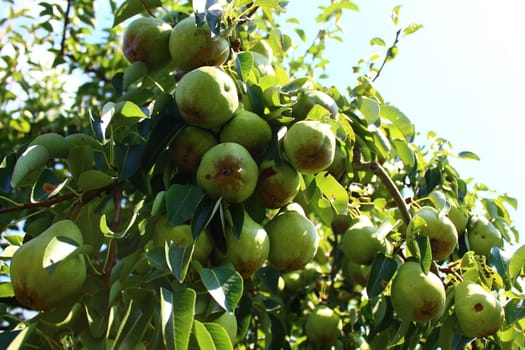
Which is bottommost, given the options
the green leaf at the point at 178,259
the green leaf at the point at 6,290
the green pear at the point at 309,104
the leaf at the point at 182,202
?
the green leaf at the point at 6,290

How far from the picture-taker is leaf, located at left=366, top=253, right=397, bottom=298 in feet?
6.13

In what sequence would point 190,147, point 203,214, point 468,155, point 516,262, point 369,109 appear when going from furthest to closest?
point 468,155 → point 369,109 → point 516,262 → point 190,147 → point 203,214

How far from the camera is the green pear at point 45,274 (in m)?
1.47

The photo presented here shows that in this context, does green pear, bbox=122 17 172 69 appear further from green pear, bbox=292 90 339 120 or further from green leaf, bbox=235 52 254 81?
green pear, bbox=292 90 339 120

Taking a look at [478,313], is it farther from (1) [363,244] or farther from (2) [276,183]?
(2) [276,183]

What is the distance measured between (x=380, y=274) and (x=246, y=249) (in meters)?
0.54

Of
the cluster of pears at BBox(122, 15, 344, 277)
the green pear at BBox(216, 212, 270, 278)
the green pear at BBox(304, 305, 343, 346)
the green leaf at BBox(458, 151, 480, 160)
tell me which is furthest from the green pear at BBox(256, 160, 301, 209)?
the green leaf at BBox(458, 151, 480, 160)

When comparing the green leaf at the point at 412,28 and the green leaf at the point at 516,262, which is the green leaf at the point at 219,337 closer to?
the green leaf at the point at 516,262

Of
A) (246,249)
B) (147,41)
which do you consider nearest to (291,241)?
(246,249)

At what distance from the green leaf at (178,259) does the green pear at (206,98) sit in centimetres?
47

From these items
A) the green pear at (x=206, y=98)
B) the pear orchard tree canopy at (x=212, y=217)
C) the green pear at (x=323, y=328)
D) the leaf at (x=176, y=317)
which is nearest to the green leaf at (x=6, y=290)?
the pear orchard tree canopy at (x=212, y=217)

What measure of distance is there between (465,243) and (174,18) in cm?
170

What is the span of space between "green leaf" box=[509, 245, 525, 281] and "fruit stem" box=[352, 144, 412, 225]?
0.42 m

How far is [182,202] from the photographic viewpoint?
5.35ft
